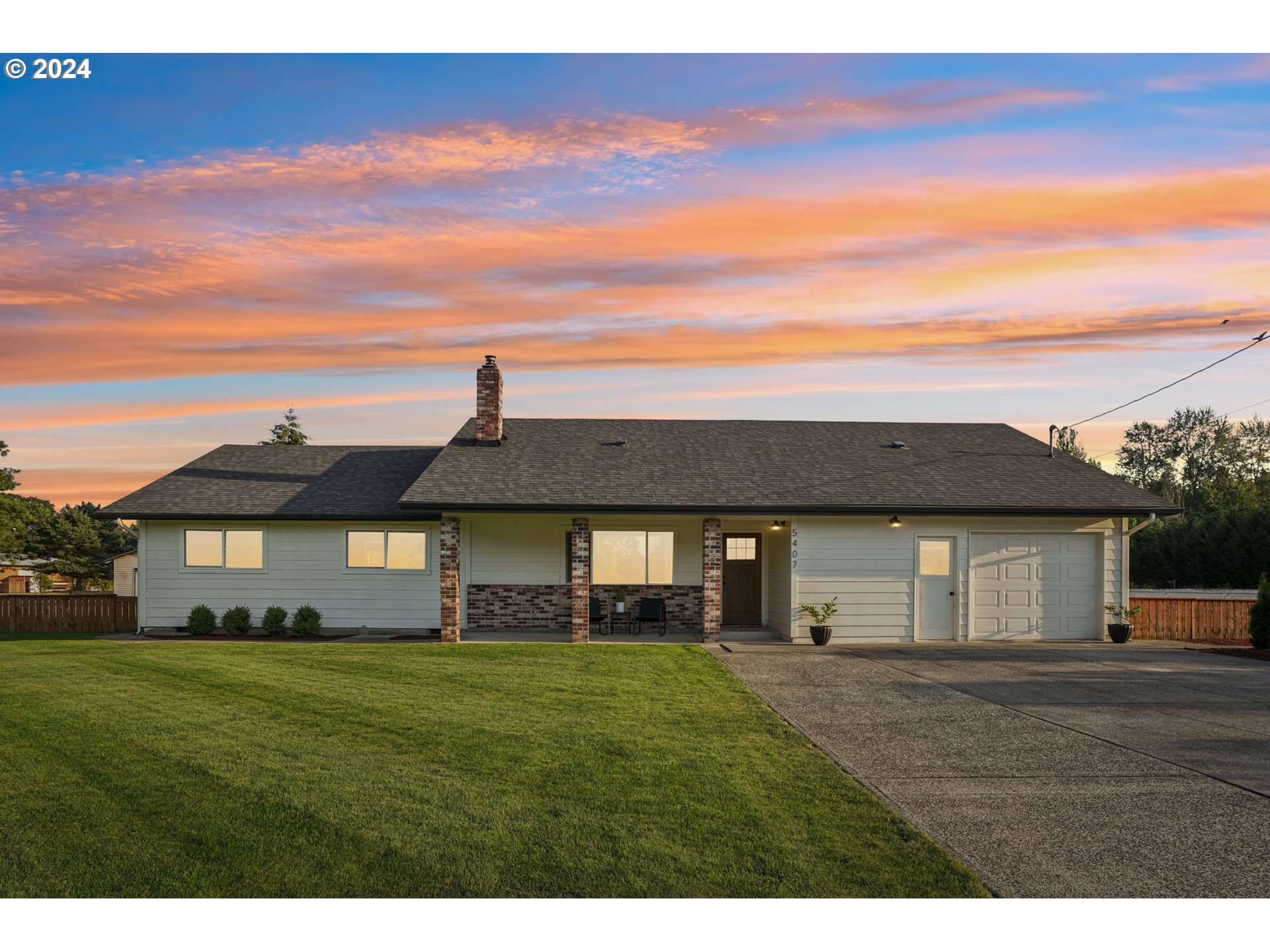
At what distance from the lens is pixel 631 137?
44.8ft

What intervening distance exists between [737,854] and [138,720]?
7.33m

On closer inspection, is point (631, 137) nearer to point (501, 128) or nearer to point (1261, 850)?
point (501, 128)

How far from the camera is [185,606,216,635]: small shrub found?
64.7 feet

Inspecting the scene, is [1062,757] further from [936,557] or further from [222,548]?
[222,548]

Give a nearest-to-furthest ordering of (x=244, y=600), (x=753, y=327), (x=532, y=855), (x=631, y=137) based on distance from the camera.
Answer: (x=532, y=855), (x=631, y=137), (x=244, y=600), (x=753, y=327)

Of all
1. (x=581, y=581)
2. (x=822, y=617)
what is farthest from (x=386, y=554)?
(x=822, y=617)

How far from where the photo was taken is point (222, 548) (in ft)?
67.2

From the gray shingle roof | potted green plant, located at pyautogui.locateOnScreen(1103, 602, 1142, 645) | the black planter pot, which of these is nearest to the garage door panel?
the gray shingle roof

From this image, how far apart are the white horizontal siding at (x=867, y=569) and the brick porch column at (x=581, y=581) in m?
4.25

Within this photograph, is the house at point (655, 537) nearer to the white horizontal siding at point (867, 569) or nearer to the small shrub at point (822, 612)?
the white horizontal siding at point (867, 569)

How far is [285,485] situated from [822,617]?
1266 cm

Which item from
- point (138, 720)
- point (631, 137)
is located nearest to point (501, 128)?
point (631, 137)

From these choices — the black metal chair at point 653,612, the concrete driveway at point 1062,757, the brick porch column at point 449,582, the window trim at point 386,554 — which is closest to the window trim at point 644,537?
the black metal chair at point 653,612

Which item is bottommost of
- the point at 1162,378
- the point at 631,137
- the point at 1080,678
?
the point at 1080,678
